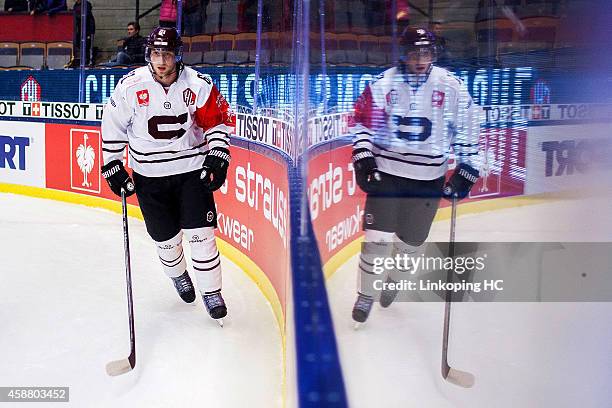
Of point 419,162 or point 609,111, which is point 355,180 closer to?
point 419,162

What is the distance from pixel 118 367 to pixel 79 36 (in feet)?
11.6

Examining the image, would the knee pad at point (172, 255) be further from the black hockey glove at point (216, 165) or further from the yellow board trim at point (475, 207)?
the yellow board trim at point (475, 207)

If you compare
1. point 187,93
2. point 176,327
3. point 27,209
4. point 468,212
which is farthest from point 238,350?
point 27,209

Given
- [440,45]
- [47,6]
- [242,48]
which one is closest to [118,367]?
[440,45]

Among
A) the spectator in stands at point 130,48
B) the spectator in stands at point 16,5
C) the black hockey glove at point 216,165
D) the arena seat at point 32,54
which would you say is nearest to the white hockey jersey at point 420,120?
the black hockey glove at point 216,165

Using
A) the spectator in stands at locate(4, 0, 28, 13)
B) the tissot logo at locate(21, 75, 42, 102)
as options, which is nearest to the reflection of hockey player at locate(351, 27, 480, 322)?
the tissot logo at locate(21, 75, 42, 102)

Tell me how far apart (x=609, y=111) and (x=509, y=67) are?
0.21 m

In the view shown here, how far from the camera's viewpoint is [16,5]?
607 centimetres

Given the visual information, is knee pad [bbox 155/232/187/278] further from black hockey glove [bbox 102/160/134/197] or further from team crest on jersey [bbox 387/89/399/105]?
team crest on jersey [bbox 387/89/399/105]

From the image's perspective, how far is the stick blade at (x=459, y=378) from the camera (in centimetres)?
→ 115

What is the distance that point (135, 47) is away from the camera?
4.06 metres

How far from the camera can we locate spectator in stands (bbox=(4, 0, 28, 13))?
6.03 meters

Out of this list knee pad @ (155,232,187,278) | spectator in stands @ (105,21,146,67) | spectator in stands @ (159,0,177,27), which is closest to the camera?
knee pad @ (155,232,187,278)

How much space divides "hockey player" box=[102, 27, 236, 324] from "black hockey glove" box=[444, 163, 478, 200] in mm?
1301
